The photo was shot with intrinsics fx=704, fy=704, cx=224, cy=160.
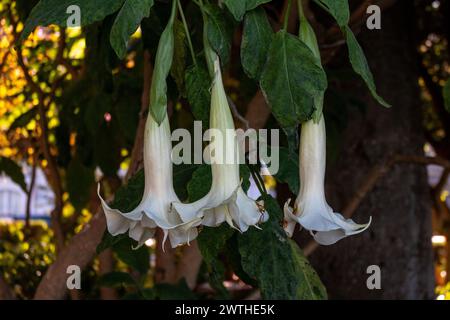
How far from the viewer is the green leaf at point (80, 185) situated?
195 centimetres

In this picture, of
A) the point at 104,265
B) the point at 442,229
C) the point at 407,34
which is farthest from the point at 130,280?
the point at 442,229

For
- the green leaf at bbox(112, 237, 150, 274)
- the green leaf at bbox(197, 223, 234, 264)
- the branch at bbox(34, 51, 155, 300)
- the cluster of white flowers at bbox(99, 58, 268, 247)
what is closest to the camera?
the cluster of white flowers at bbox(99, 58, 268, 247)

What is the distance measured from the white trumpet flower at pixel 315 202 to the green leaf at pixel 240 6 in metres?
0.13

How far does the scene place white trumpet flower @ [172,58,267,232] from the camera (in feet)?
2.26

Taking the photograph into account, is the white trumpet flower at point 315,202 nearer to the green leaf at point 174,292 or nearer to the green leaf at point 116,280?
the green leaf at point 174,292

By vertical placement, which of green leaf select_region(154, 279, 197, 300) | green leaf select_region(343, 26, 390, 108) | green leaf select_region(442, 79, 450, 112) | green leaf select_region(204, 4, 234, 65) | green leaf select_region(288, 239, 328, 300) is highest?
green leaf select_region(204, 4, 234, 65)

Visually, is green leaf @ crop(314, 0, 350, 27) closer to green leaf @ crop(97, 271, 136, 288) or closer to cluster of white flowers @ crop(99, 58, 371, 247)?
cluster of white flowers @ crop(99, 58, 371, 247)

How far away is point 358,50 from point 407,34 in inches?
59.0

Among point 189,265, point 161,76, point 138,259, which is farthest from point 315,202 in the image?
point 189,265

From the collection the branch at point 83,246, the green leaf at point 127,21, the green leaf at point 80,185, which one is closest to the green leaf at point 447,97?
the green leaf at point 127,21

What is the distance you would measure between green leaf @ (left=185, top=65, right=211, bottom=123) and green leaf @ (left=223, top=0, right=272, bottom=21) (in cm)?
11

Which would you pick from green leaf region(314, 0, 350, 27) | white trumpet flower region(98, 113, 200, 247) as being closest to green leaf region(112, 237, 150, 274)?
white trumpet flower region(98, 113, 200, 247)
